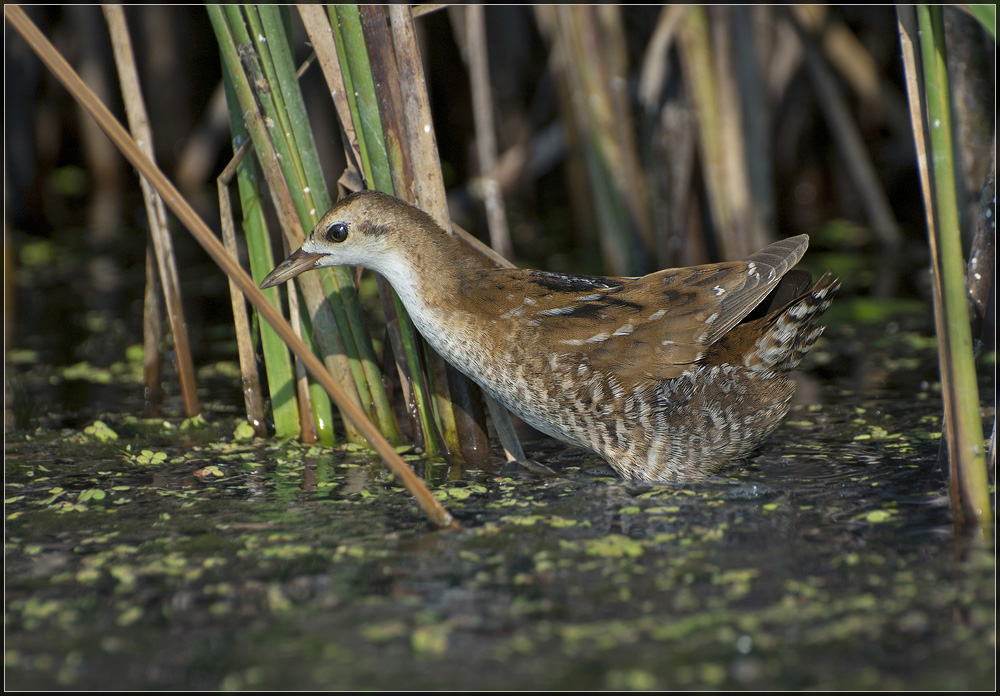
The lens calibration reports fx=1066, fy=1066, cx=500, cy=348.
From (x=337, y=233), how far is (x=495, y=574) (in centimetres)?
126

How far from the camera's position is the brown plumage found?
3.32 metres

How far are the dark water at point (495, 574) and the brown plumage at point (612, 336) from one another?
18cm

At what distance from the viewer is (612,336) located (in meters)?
3.35

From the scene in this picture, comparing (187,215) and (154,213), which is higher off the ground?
(154,213)

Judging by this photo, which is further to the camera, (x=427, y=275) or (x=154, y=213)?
(x=154, y=213)

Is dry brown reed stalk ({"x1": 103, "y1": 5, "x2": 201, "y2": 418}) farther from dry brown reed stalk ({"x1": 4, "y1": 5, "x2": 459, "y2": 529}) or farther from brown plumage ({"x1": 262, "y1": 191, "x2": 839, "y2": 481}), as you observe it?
dry brown reed stalk ({"x1": 4, "y1": 5, "x2": 459, "y2": 529})

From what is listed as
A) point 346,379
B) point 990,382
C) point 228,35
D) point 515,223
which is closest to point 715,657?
point 346,379

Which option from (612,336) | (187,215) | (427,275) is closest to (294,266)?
(427,275)

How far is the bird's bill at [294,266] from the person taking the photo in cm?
338

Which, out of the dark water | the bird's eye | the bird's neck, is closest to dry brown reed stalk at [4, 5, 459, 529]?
the dark water

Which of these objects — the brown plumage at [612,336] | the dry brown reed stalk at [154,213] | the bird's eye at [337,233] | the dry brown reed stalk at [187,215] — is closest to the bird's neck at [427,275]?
the brown plumage at [612,336]

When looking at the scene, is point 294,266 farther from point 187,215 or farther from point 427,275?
point 187,215

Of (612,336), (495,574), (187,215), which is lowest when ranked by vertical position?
(495,574)

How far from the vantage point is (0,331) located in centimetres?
494
